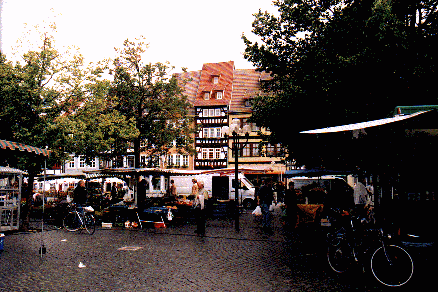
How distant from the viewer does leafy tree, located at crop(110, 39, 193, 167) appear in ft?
117

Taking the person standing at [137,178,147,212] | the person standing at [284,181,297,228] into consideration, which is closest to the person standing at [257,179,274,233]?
the person standing at [284,181,297,228]

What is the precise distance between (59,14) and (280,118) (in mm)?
10423

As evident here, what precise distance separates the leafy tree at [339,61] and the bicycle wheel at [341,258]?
9.10 metres

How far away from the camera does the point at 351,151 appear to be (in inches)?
625

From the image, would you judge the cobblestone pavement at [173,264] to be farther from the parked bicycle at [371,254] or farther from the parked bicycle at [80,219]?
the parked bicycle at [80,219]

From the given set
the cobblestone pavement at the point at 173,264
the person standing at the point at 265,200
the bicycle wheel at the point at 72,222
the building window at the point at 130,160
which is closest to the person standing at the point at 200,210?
the cobblestone pavement at the point at 173,264

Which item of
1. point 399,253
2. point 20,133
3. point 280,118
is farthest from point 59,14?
point 399,253

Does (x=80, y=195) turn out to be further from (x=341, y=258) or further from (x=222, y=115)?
(x=222, y=115)

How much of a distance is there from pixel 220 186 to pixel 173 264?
113 feet

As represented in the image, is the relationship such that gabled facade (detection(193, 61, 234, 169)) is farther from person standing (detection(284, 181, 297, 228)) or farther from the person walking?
the person walking

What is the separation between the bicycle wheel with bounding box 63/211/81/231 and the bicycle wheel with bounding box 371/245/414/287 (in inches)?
478

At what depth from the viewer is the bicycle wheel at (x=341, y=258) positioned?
28.0 feet

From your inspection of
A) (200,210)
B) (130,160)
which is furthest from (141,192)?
(130,160)

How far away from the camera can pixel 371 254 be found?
7.94 m
